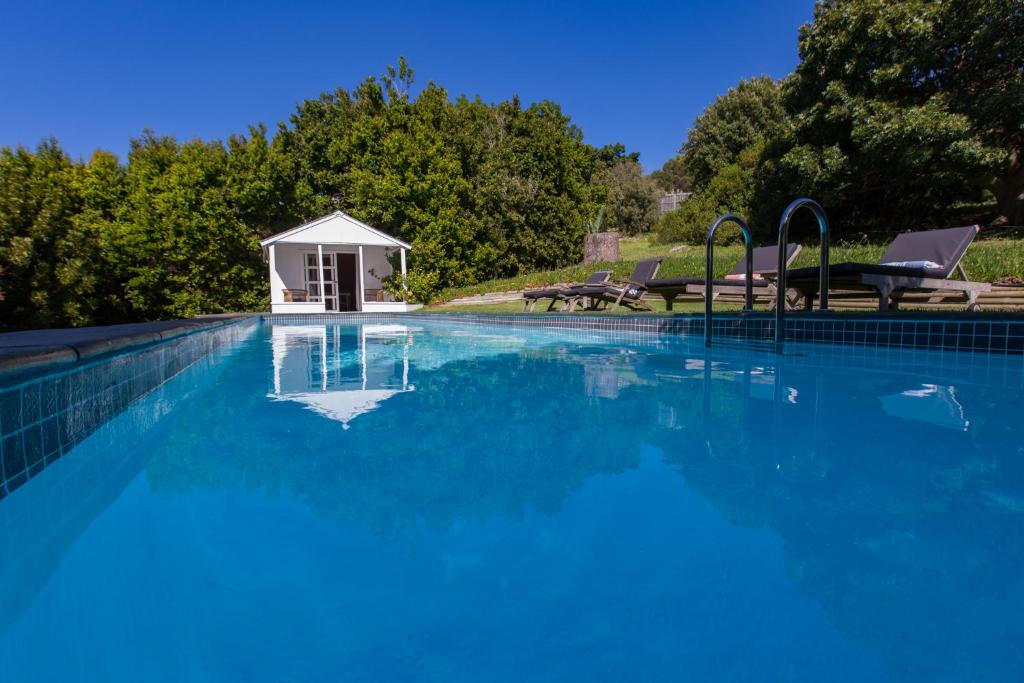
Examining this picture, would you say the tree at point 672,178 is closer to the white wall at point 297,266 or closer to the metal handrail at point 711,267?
the white wall at point 297,266

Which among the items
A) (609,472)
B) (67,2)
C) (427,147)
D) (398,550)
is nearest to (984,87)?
(427,147)

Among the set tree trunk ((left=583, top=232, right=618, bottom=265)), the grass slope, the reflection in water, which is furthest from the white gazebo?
the reflection in water

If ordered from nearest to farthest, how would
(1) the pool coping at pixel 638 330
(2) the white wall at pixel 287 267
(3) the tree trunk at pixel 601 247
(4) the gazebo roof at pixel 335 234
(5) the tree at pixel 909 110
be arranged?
(1) the pool coping at pixel 638 330
(5) the tree at pixel 909 110
(4) the gazebo roof at pixel 335 234
(2) the white wall at pixel 287 267
(3) the tree trunk at pixel 601 247

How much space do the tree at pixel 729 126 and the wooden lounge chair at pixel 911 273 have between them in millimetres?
25890

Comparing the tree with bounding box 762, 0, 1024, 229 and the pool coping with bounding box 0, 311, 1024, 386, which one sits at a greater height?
the tree with bounding box 762, 0, 1024, 229

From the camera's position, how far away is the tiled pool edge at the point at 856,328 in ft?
15.7

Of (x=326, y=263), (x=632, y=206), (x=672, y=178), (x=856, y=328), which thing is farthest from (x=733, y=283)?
(x=672, y=178)

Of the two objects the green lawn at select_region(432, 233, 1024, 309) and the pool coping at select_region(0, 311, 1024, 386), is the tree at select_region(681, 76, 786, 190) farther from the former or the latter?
the pool coping at select_region(0, 311, 1024, 386)

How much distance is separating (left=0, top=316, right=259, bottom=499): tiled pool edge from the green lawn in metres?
10.5

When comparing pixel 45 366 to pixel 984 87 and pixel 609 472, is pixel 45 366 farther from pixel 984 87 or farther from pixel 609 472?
pixel 984 87

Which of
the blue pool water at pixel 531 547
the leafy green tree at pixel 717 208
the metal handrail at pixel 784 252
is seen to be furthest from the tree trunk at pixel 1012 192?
the blue pool water at pixel 531 547

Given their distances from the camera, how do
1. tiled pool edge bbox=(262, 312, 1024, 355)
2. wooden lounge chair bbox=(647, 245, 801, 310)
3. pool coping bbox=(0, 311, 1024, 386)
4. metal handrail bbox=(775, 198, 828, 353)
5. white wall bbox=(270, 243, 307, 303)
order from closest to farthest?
pool coping bbox=(0, 311, 1024, 386), tiled pool edge bbox=(262, 312, 1024, 355), metal handrail bbox=(775, 198, 828, 353), wooden lounge chair bbox=(647, 245, 801, 310), white wall bbox=(270, 243, 307, 303)

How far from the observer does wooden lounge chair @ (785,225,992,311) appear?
6043 mm

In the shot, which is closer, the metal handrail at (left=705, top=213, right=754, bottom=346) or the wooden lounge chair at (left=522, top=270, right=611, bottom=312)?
the metal handrail at (left=705, top=213, right=754, bottom=346)
